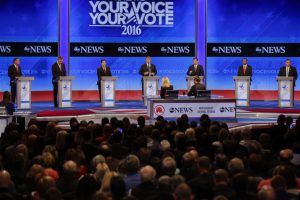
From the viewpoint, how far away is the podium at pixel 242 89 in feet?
59.1

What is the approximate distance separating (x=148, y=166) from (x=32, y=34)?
14614 mm

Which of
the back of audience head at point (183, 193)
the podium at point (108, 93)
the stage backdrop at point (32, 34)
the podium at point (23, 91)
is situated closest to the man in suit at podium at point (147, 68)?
the podium at point (108, 93)

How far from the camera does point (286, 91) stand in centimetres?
1784

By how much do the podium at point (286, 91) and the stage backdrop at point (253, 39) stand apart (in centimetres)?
288

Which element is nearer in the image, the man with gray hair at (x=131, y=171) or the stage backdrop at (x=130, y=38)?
the man with gray hair at (x=131, y=171)

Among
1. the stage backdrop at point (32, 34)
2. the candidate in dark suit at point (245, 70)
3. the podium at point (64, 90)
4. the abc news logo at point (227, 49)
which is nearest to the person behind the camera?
the podium at point (64, 90)

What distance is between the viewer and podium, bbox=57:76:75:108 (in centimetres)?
1758

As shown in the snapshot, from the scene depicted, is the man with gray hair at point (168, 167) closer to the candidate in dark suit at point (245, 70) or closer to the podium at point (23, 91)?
the podium at point (23, 91)

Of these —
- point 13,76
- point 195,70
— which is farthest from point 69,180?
point 195,70

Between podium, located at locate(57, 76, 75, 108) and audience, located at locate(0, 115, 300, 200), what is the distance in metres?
7.25

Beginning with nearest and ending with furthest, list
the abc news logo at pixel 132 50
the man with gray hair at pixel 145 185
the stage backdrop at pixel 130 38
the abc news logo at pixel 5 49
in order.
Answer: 1. the man with gray hair at pixel 145 185
2. the abc news logo at pixel 5 49
3. the stage backdrop at pixel 130 38
4. the abc news logo at pixel 132 50

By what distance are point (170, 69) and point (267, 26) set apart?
3.64 meters

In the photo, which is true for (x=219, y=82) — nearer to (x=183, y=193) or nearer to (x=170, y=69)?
(x=170, y=69)

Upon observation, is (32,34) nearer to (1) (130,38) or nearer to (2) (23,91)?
(1) (130,38)
